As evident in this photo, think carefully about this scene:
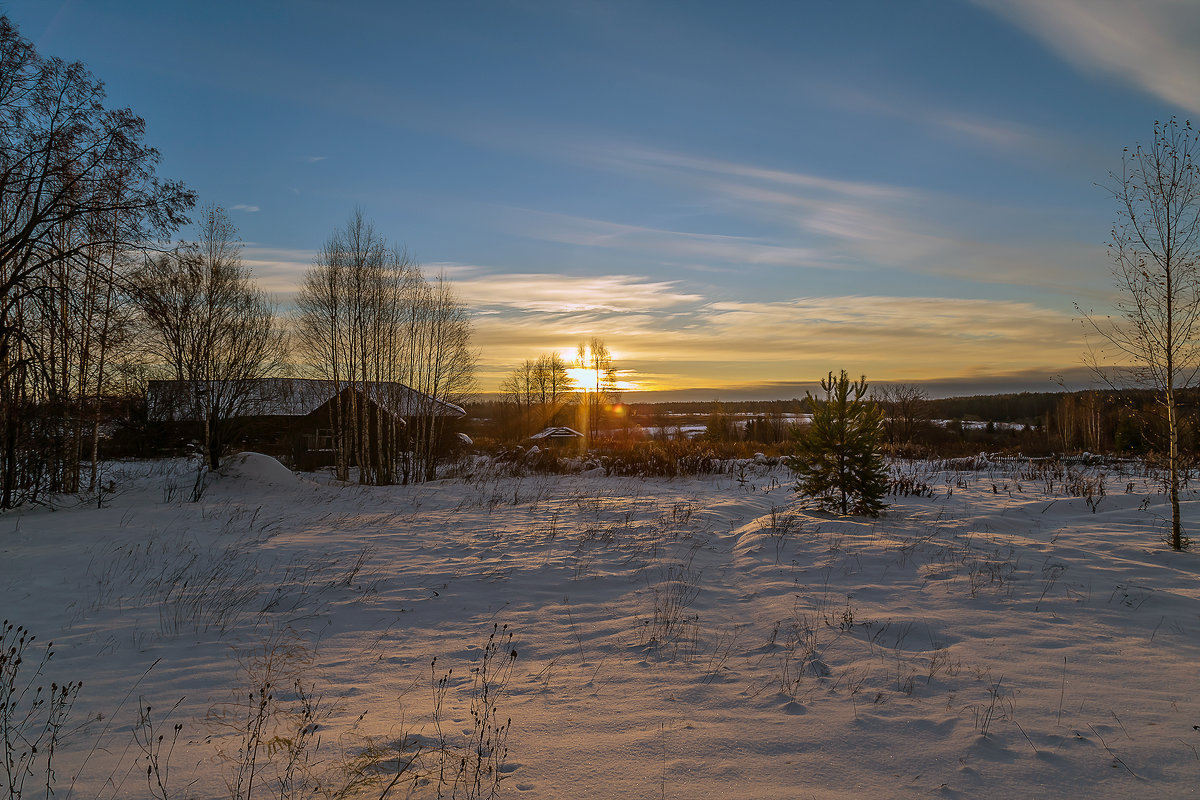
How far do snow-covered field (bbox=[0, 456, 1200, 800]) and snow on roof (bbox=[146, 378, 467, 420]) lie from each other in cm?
1504

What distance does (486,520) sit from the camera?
12938mm

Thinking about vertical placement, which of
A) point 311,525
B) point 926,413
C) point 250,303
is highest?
point 250,303

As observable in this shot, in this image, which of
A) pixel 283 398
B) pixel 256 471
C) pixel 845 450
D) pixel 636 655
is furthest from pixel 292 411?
pixel 636 655

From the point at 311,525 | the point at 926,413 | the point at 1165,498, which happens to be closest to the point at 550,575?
the point at 311,525

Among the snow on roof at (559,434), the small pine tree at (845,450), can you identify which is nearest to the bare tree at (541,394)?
the snow on roof at (559,434)

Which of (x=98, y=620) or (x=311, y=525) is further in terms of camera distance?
(x=311, y=525)

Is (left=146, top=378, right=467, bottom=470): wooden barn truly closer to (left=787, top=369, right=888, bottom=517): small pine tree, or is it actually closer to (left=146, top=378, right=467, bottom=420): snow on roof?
(left=146, top=378, right=467, bottom=420): snow on roof

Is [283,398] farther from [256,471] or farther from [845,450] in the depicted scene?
[845,450]

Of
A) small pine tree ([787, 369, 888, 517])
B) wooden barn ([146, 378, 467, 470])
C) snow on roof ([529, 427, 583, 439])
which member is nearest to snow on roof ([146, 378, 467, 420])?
wooden barn ([146, 378, 467, 470])

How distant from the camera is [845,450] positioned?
11562 millimetres

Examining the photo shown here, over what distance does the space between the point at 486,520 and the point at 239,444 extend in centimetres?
2418

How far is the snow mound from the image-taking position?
1977cm

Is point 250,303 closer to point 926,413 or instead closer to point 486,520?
point 486,520

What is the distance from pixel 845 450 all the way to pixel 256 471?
18302 mm
